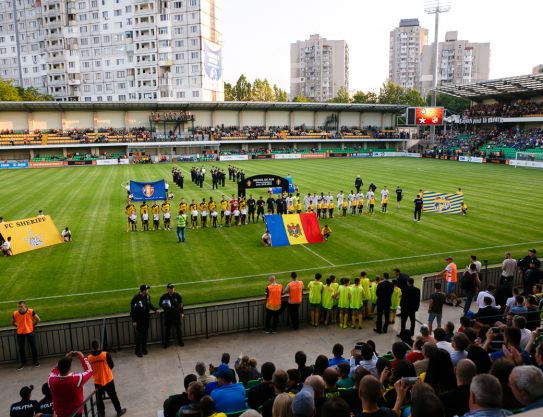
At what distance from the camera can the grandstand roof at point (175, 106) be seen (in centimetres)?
6731

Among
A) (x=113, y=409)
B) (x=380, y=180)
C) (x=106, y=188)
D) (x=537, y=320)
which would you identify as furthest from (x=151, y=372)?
(x=380, y=180)

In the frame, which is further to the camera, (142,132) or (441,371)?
(142,132)

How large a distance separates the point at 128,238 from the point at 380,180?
26.3 m

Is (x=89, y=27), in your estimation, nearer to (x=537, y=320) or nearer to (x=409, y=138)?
(x=409, y=138)

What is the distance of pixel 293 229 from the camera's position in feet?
68.8

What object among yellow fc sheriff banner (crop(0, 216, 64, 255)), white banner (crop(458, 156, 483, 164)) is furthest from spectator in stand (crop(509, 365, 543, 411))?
white banner (crop(458, 156, 483, 164))

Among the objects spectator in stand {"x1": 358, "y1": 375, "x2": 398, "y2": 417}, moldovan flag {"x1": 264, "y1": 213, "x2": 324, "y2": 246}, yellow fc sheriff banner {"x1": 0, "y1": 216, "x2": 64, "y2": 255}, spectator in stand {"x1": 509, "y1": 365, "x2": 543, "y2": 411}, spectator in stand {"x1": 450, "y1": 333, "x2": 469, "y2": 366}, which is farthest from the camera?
moldovan flag {"x1": 264, "y1": 213, "x2": 324, "y2": 246}

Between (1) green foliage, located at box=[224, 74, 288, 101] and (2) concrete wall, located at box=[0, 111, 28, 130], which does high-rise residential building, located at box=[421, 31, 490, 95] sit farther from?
(2) concrete wall, located at box=[0, 111, 28, 130]

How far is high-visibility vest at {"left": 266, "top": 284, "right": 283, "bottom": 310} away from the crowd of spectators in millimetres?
66452

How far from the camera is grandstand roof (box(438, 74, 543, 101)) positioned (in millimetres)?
60500

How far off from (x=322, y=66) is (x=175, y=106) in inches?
4976

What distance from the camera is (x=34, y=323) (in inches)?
416

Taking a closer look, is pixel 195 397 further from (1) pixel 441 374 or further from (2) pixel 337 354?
(1) pixel 441 374

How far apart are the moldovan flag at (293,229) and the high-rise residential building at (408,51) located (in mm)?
170541
